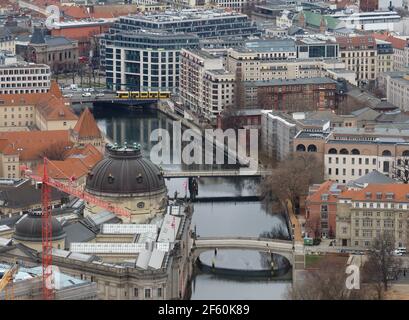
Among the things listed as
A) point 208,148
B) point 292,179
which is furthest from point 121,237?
point 208,148

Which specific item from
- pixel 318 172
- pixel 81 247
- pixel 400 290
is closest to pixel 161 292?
pixel 81 247

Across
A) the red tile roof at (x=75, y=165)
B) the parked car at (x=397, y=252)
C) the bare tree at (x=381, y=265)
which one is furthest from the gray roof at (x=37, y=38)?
the bare tree at (x=381, y=265)

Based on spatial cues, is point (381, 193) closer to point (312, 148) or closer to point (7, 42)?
point (312, 148)

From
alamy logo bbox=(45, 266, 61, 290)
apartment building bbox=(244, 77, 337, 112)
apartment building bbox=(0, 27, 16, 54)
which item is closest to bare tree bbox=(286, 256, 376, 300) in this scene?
alamy logo bbox=(45, 266, 61, 290)

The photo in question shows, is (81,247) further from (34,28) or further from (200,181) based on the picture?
(34,28)

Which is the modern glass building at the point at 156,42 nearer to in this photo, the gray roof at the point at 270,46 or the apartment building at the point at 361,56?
the gray roof at the point at 270,46
